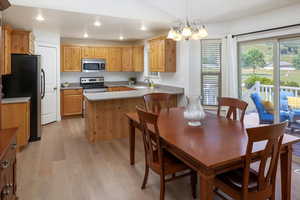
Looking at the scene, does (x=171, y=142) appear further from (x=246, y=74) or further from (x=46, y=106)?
(x=46, y=106)

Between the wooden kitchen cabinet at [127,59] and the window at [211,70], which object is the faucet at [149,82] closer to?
the wooden kitchen cabinet at [127,59]

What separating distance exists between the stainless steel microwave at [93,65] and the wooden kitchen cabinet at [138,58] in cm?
103

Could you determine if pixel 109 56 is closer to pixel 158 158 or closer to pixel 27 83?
pixel 27 83

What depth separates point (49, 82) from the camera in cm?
569

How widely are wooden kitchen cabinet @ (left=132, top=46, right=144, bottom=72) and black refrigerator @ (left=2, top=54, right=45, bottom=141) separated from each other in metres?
3.40

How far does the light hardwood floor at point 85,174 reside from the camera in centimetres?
242

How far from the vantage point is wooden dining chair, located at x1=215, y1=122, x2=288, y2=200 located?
1531mm

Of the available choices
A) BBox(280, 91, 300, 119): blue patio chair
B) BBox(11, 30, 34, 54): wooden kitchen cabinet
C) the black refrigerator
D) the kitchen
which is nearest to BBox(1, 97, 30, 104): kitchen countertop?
the kitchen

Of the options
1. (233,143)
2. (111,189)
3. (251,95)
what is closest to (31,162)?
(111,189)

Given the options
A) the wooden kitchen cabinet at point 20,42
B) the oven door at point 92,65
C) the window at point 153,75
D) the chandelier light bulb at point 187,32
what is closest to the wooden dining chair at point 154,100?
the chandelier light bulb at point 187,32

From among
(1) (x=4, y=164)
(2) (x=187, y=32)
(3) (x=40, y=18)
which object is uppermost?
(3) (x=40, y=18)

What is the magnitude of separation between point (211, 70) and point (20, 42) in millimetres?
4076

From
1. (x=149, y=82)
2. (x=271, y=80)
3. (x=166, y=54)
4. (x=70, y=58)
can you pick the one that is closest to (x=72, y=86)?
(x=70, y=58)

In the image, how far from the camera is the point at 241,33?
13.3 feet
